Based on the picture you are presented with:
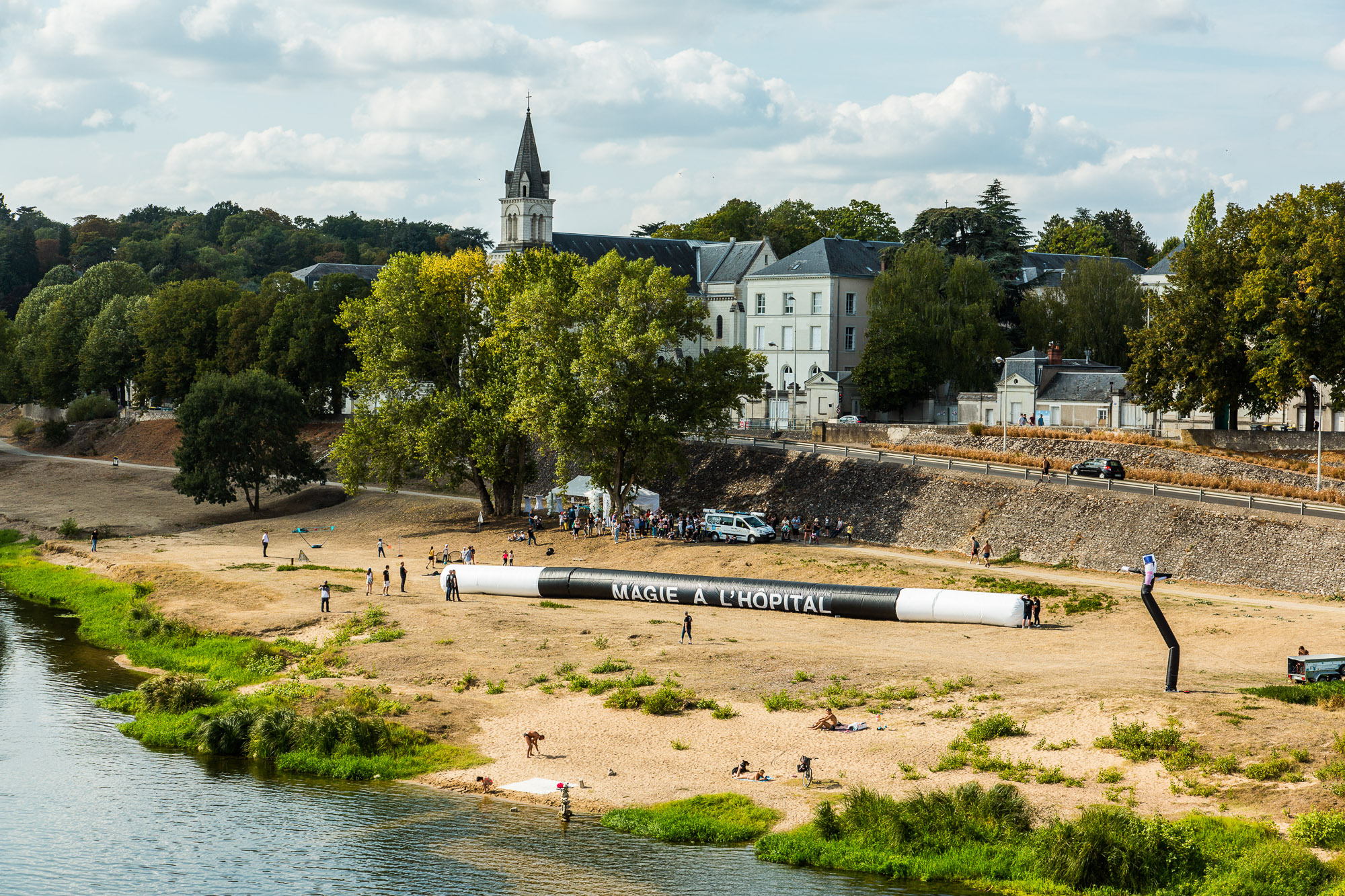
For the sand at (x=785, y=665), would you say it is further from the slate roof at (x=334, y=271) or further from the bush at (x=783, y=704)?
the slate roof at (x=334, y=271)

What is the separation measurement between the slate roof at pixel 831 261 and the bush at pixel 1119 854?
A: 82515mm

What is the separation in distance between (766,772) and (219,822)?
13.2 m

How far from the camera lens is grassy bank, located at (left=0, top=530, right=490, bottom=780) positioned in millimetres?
33406

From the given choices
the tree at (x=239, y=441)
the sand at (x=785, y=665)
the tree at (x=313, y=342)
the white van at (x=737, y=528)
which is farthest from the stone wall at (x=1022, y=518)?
the tree at (x=313, y=342)

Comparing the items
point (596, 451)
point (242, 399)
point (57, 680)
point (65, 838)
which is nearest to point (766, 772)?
point (65, 838)

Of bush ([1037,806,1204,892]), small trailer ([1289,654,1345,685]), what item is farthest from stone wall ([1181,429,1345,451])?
bush ([1037,806,1204,892])

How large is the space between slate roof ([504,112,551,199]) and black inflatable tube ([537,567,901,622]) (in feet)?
252

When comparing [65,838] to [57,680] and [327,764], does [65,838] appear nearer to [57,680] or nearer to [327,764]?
[327,764]

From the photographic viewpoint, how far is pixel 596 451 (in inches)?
2655

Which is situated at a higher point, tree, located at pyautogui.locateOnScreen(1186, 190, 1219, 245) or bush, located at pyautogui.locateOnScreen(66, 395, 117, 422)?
tree, located at pyautogui.locateOnScreen(1186, 190, 1219, 245)

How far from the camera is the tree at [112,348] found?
4761 inches

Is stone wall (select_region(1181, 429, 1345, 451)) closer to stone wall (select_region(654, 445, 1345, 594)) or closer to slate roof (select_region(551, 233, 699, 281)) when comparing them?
stone wall (select_region(654, 445, 1345, 594))

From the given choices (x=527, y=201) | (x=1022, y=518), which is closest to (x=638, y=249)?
(x=527, y=201)

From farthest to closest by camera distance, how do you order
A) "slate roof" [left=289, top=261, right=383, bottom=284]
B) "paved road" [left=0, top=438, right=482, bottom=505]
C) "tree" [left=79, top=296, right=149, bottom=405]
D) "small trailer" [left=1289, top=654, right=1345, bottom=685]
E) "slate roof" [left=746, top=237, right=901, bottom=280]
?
"slate roof" [left=289, top=261, right=383, bottom=284], "tree" [left=79, top=296, right=149, bottom=405], "slate roof" [left=746, top=237, right=901, bottom=280], "paved road" [left=0, top=438, right=482, bottom=505], "small trailer" [left=1289, top=654, right=1345, bottom=685]
